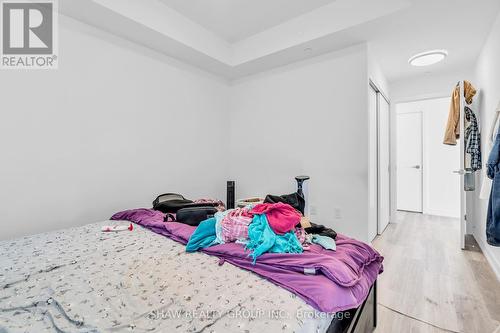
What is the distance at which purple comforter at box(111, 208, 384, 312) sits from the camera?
992 mm

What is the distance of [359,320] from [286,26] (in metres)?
2.88

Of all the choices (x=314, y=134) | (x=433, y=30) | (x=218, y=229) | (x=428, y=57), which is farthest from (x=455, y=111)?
(x=218, y=229)

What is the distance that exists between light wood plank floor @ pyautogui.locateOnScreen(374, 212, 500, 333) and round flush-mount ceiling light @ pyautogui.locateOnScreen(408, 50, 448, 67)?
2.37 m

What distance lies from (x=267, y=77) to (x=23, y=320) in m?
3.32

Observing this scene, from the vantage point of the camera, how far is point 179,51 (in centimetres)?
290

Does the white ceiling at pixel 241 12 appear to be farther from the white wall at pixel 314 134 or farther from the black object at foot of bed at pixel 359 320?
the black object at foot of bed at pixel 359 320

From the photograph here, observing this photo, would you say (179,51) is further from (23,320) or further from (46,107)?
(23,320)

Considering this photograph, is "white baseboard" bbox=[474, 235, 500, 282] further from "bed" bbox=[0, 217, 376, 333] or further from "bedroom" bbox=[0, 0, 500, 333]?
"bed" bbox=[0, 217, 376, 333]

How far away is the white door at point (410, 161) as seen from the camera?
4.93 meters

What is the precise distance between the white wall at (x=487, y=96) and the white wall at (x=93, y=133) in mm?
3265

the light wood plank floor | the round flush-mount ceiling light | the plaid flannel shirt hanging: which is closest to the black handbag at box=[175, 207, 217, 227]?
the light wood plank floor

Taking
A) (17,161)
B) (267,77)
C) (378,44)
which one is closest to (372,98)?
(378,44)

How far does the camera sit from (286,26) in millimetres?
2797

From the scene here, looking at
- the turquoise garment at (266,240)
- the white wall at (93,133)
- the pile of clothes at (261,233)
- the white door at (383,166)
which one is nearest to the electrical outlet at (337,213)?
the white door at (383,166)
